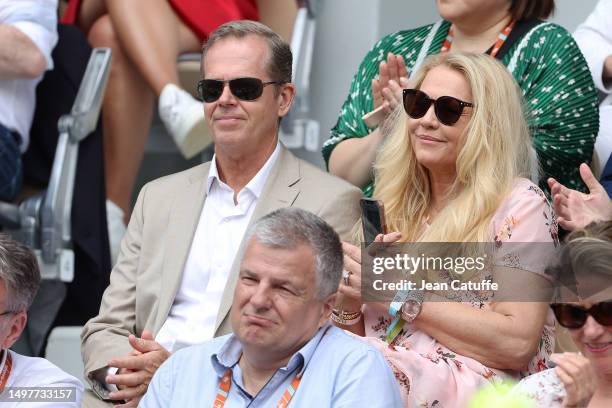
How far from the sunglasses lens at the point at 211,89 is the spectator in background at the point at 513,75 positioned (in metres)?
0.53

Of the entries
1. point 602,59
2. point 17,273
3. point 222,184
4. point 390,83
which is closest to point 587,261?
point 390,83

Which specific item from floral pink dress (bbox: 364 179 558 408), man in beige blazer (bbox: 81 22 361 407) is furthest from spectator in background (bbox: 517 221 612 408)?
man in beige blazer (bbox: 81 22 361 407)

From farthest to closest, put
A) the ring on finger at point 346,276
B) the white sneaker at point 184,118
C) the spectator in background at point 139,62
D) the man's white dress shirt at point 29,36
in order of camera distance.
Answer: the spectator in background at point 139,62, the white sneaker at point 184,118, the man's white dress shirt at point 29,36, the ring on finger at point 346,276

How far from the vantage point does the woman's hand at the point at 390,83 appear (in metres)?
3.88

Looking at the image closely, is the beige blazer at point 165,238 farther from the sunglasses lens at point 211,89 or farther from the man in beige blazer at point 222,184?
the sunglasses lens at point 211,89

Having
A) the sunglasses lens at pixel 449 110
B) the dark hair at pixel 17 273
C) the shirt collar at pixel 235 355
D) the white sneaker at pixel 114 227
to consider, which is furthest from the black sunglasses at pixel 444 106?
the white sneaker at pixel 114 227

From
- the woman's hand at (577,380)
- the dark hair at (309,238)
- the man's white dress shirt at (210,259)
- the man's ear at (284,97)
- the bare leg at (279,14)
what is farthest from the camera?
the bare leg at (279,14)

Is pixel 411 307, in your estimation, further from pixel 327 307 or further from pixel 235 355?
pixel 235 355

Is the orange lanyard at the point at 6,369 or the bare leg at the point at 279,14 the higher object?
the bare leg at the point at 279,14

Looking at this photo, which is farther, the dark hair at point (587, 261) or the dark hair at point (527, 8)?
the dark hair at point (527, 8)

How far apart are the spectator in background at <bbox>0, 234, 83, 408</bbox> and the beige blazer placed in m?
0.31

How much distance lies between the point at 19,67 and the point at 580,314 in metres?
2.79

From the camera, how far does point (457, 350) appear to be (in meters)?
3.23

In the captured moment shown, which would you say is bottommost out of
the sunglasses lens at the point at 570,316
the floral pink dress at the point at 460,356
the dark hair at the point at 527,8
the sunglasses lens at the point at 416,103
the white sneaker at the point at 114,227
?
the white sneaker at the point at 114,227
